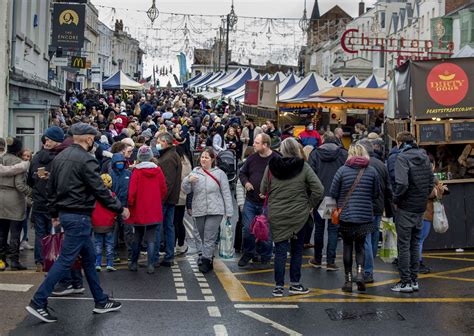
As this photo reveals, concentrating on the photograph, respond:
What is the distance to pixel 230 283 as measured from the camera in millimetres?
10375

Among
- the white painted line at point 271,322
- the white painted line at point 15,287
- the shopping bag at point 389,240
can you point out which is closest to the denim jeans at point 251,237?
the shopping bag at point 389,240

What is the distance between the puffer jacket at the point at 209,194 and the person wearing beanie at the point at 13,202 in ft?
7.00

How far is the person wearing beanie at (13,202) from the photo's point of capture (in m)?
10.9

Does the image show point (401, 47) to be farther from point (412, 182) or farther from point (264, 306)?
point (264, 306)

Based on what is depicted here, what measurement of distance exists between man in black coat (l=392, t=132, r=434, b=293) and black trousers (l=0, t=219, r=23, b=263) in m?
4.90

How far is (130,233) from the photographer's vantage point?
39.1 ft

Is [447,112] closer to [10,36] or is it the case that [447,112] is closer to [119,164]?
[119,164]

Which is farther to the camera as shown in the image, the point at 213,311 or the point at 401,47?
the point at 401,47

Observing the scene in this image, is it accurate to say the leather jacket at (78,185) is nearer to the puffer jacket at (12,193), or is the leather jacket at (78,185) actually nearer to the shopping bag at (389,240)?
the puffer jacket at (12,193)

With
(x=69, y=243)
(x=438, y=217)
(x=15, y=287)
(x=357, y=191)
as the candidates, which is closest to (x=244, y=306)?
(x=357, y=191)

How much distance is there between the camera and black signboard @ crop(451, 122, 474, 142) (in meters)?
12.9

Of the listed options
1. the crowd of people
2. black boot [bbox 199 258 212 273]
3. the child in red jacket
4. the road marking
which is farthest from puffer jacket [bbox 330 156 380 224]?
the child in red jacket

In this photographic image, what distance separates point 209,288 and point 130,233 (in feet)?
7.59

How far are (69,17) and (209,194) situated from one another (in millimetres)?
12142
